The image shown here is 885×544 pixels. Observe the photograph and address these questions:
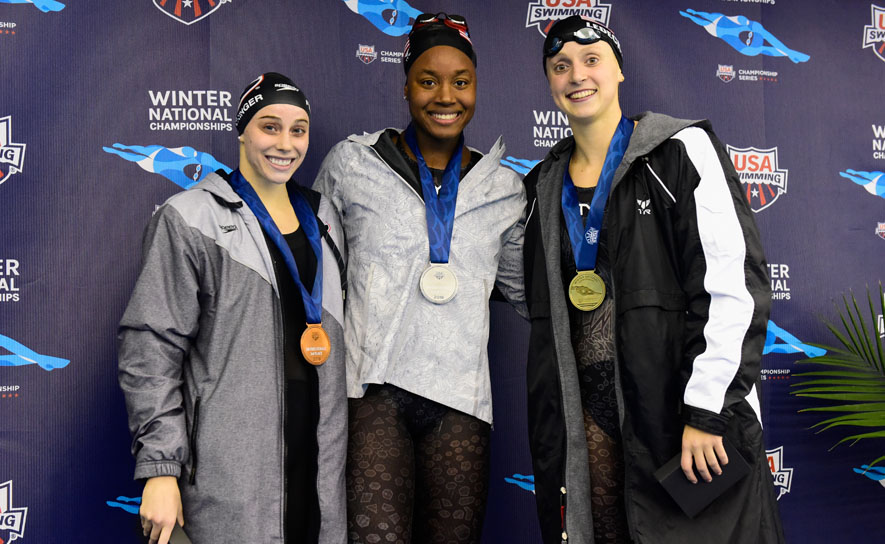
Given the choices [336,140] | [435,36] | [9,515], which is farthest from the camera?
[336,140]

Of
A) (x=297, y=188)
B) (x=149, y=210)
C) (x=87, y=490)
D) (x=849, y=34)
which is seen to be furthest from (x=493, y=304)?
(x=849, y=34)

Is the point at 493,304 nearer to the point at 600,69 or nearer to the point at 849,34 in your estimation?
the point at 600,69

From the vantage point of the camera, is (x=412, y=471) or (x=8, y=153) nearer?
(x=412, y=471)

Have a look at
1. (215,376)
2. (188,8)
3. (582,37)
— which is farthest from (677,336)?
(188,8)

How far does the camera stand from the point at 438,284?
2023 millimetres

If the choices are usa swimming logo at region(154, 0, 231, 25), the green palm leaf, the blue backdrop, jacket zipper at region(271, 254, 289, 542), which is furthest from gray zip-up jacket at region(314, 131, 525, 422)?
the green palm leaf

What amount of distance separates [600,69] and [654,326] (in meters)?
0.77

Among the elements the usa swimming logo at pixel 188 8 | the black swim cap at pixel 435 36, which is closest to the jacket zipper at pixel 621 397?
the black swim cap at pixel 435 36

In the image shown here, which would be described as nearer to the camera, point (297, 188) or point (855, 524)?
point (297, 188)

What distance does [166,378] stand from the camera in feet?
5.71

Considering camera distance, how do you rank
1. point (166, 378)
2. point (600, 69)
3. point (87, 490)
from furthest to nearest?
point (87, 490), point (600, 69), point (166, 378)

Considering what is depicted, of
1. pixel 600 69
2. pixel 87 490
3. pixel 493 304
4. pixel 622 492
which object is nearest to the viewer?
pixel 622 492

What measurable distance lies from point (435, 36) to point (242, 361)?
3.71ft

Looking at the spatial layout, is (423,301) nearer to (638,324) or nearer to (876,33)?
(638,324)
